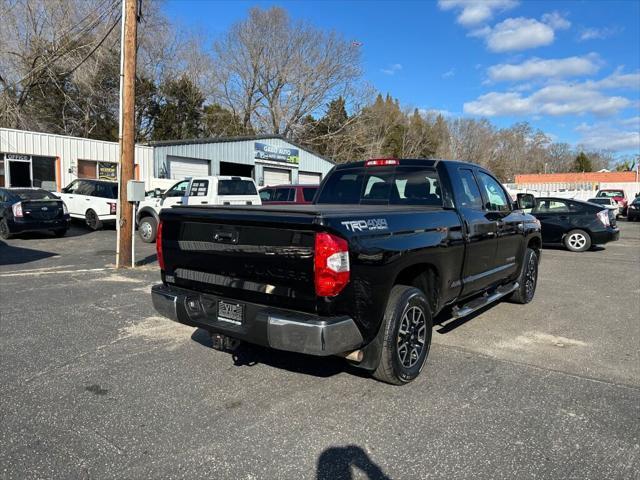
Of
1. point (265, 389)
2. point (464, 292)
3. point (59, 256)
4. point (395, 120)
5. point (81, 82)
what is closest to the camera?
point (265, 389)

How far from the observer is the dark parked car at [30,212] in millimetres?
13586

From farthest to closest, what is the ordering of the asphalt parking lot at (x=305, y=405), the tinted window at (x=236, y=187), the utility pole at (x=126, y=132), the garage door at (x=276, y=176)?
the garage door at (x=276, y=176) → the tinted window at (x=236, y=187) → the utility pole at (x=126, y=132) → the asphalt parking lot at (x=305, y=405)

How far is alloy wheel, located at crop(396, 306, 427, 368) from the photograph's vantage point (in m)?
3.92

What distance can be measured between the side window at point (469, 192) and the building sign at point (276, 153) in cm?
2377

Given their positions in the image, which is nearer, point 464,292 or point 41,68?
point 464,292

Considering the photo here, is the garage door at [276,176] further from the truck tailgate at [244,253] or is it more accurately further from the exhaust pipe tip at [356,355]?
the exhaust pipe tip at [356,355]

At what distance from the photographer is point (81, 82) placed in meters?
31.0

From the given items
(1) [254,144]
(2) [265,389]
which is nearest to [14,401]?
(2) [265,389]

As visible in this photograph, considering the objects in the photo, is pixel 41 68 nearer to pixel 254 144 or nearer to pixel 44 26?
pixel 44 26

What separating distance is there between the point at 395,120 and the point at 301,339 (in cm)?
6870

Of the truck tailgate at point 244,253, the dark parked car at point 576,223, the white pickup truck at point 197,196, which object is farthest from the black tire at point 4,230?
the dark parked car at point 576,223

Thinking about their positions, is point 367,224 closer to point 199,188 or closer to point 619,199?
point 199,188

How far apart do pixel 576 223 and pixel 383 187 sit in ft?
34.7

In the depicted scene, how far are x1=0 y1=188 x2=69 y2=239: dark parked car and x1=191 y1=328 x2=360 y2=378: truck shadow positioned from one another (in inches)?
452
